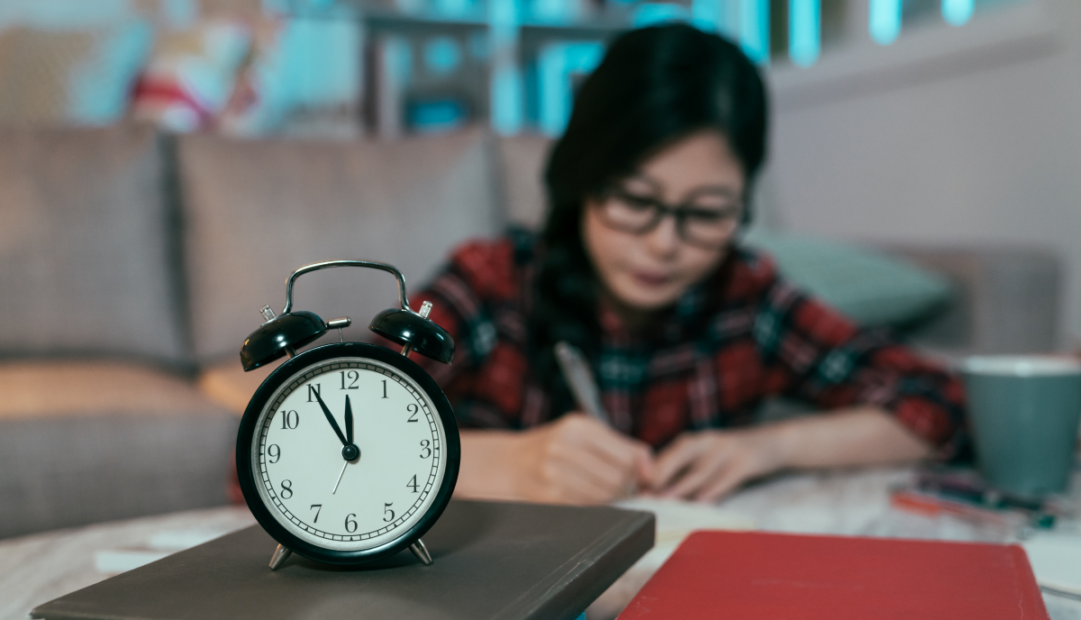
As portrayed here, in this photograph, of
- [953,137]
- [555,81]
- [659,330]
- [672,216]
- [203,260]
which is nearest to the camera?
[672,216]

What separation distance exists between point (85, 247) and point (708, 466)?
1.23 meters

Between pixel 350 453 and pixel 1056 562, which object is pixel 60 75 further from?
pixel 1056 562

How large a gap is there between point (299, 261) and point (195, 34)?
2.84 ft

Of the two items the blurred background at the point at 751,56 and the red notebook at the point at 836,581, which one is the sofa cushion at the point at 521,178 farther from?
the red notebook at the point at 836,581

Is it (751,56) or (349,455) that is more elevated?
(751,56)

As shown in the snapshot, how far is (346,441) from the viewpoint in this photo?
1.48ft

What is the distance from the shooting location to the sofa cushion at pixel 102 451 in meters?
1.17

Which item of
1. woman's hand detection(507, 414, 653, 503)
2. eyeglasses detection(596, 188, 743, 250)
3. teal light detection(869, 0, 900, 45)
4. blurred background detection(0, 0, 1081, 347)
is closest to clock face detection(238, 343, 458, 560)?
woman's hand detection(507, 414, 653, 503)

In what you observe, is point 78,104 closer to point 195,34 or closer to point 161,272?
point 195,34

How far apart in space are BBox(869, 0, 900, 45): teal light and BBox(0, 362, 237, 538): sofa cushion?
6.80ft

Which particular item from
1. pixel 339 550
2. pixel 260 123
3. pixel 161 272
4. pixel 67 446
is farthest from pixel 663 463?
pixel 260 123

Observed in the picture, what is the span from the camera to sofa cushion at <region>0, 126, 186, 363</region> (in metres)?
1.48

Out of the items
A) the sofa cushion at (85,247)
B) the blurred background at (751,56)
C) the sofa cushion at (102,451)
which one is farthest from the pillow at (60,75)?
the sofa cushion at (102,451)

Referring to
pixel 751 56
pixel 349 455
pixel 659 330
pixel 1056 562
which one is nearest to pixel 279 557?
pixel 349 455
